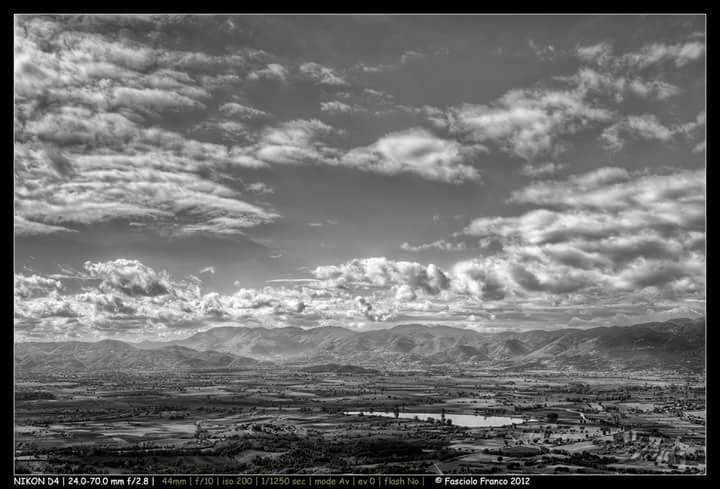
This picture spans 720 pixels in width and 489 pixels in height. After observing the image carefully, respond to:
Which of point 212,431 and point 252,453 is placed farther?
point 212,431

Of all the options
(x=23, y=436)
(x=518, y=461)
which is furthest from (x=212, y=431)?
(x=518, y=461)

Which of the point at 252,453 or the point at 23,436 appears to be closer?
the point at 252,453

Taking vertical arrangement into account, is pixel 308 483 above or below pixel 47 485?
below

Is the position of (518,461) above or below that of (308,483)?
below
